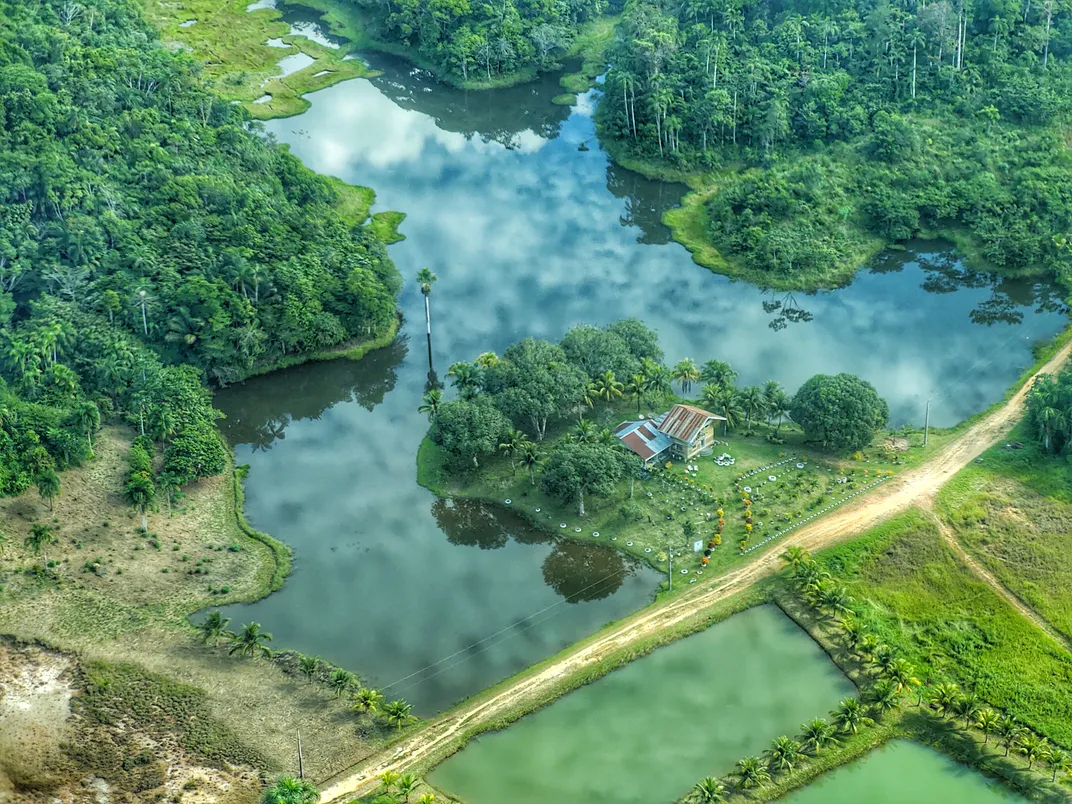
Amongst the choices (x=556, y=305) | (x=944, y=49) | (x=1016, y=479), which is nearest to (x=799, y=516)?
(x=1016, y=479)

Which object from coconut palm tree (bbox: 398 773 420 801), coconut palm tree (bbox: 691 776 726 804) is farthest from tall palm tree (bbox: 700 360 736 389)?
coconut palm tree (bbox: 398 773 420 801)

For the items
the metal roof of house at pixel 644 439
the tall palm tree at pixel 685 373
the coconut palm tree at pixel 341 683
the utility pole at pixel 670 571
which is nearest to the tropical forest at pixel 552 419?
the metal roof of house at pixel 644 439

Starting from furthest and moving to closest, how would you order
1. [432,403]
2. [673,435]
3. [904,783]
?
1. [432,403]
2. [673,435]
3. [904,783]

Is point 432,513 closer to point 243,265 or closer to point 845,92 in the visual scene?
point 243,265

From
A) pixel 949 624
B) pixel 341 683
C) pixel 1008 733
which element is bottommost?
pixel 949 624

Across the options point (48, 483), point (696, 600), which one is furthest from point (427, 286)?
point (696, 600)

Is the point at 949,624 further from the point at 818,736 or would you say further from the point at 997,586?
the point at 818,736

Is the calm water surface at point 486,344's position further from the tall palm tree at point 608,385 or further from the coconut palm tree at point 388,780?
the tall palm tree at point 608,385
